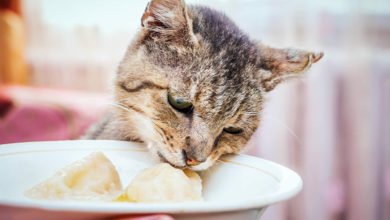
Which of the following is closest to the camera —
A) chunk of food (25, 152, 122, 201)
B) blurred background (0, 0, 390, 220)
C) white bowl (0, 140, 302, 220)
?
white bowl (0, 140, 302, 220)

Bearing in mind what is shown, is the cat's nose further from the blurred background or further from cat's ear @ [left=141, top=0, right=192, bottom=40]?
the blurred background

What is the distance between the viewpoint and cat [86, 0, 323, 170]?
52 centimetres

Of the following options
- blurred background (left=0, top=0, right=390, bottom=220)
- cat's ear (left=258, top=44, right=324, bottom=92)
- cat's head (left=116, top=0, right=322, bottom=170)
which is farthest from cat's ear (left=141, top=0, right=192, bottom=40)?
blurred background (left=0, top=0, right=390, bottom=220)

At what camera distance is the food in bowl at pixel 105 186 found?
0.40 metres

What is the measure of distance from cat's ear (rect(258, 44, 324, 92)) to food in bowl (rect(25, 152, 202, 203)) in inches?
7.8

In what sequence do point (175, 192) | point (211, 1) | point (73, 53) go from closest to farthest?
point (175, 192)
point (211, 1)
point (73, 53)

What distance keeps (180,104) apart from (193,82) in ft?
0.09

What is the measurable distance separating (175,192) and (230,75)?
0.59ft

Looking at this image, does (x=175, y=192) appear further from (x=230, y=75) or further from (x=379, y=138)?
(x=379, y=138)

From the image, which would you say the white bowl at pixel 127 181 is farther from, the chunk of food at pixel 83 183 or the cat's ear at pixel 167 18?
the cat's ear at pixel 167 18

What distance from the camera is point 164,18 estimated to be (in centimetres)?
53

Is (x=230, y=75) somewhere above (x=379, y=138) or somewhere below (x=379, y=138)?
above

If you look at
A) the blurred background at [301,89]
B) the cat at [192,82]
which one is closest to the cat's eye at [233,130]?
the cat at [192,82]

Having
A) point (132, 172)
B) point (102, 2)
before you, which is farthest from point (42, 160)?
point (102, 2)
